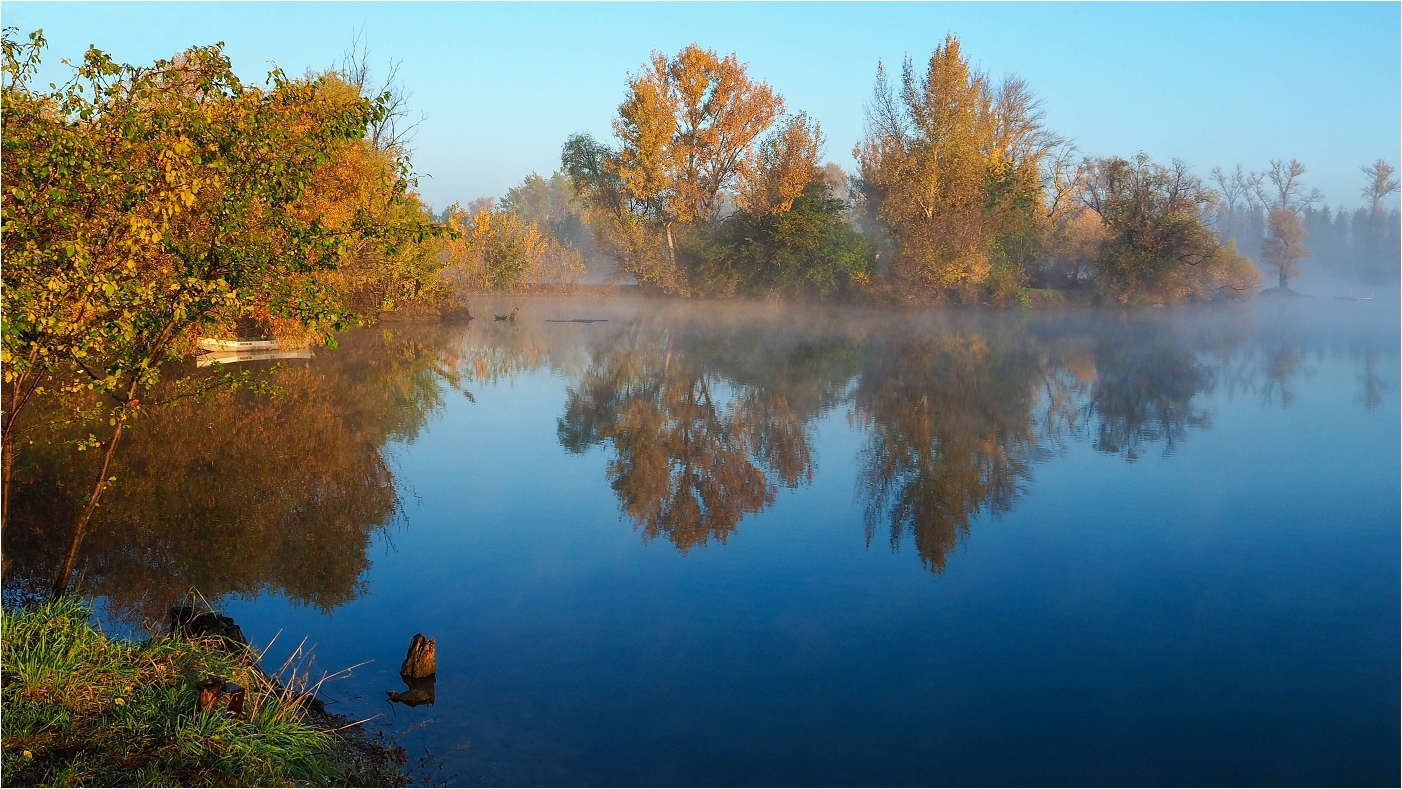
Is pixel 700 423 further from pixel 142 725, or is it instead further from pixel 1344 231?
pixel 1344 231

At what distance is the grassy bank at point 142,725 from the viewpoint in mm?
5430

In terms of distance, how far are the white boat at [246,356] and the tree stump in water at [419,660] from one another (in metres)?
18.5

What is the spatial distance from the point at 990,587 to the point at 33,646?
7702 millimetres

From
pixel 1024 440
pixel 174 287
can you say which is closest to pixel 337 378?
pixel 1024 440

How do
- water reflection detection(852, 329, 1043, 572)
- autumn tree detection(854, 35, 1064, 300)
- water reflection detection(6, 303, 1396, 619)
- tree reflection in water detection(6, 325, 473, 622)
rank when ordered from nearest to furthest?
tree reflection in water detection(6, 325, 473, 622) → water reflection detection(6, 303, 1396, 619) → water reflection detection(852, 329, 1043, 572) → autumn tree detection(854, 35, 1064, 300)

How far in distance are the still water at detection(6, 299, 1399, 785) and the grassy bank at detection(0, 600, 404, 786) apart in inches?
30.9

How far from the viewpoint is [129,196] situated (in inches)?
274

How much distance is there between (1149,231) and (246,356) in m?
42.5

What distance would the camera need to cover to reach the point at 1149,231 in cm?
5141

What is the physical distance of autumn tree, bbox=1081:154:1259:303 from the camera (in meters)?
51.3

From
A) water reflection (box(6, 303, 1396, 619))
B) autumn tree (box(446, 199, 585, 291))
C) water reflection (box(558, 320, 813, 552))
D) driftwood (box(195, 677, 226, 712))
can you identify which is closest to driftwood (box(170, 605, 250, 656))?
water reflection (box(6, 303, 1396, 619))

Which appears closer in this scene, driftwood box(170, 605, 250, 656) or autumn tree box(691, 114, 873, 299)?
driftwood box(170, 605, 250, 656)

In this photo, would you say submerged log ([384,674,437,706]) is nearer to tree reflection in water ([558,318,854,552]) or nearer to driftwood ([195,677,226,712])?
driftwood ([195,677,226,712])

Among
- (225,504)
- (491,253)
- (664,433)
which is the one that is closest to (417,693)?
(225,504)
